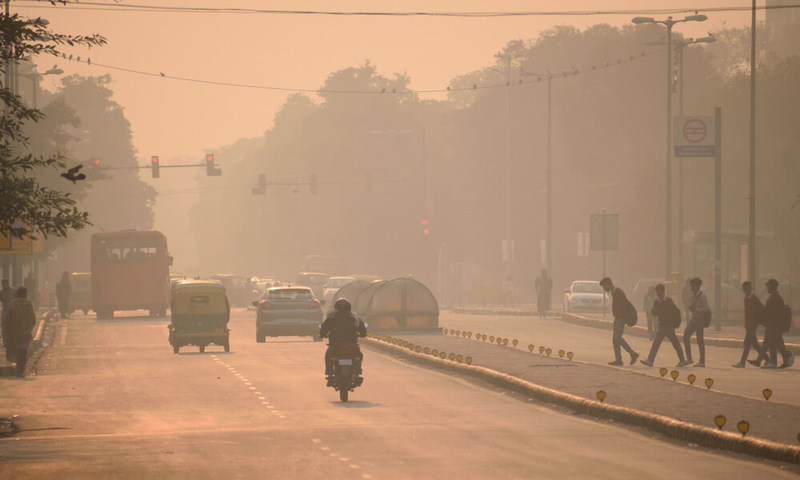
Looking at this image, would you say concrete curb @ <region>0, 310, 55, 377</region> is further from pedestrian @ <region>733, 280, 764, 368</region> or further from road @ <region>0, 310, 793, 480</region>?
pedestrian @ <region>733, 280, 764, 368</region>

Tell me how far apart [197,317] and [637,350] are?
10936 millimetres

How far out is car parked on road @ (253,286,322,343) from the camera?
39625 mm

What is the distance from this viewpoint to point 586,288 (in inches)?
2411

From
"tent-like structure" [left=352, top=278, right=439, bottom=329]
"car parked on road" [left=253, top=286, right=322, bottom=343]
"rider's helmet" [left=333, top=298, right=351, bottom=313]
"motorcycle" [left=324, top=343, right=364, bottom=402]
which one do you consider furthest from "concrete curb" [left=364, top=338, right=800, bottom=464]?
"tent-like structure" [left=352, top=278, right=439, bottom=329]

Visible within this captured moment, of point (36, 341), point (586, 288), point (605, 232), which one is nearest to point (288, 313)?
point (36, 341)

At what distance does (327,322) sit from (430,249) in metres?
97.0

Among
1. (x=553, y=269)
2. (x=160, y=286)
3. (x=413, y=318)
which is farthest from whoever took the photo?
(x=553, y=269)

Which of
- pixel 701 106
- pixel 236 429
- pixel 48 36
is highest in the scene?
pixel 701 106

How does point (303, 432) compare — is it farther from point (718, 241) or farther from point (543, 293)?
point (543, 293)

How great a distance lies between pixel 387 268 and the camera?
12412 cm

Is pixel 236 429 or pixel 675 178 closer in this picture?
pixel 236 429

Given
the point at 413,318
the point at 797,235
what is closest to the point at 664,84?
the point at 797,235

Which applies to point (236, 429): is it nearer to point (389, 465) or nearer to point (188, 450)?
point (188, 450)

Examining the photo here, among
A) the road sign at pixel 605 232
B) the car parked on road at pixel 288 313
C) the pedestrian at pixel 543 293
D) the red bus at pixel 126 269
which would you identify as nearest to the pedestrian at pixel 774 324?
the car parked on road at pixel 288 313
